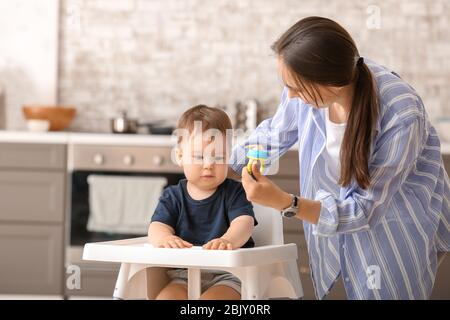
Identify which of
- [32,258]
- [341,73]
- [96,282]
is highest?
[341,73]

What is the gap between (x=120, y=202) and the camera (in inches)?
186

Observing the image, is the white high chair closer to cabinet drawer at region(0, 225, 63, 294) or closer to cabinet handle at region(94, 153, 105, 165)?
cabinet handle at region(94, 153, 105, 165)

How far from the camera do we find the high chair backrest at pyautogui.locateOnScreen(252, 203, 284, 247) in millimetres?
2512

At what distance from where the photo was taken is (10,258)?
4789 mm

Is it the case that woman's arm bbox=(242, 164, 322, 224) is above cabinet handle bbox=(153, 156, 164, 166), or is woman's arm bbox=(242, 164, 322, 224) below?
above

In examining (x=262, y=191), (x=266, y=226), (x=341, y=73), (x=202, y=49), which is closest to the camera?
(x=262, y=191)

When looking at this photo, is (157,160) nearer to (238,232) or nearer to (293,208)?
(238,232)

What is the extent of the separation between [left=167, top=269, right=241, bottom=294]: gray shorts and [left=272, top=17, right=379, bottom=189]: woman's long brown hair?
16.6 inches

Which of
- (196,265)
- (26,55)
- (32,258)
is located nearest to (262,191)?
(196,265)

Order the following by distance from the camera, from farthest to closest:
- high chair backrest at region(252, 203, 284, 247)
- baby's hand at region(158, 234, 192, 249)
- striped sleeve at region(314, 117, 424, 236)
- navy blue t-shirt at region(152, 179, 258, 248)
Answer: high chair backrest at region(252, 203, 284, 247)
navy blue t-shirt at region(152, 179, 258, 248)
baby's hand at region(158, 234, 192, 249)
striped sleeve at region(314, 117, 424, 236)

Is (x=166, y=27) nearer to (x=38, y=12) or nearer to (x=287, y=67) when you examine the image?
(x=38, y=12)

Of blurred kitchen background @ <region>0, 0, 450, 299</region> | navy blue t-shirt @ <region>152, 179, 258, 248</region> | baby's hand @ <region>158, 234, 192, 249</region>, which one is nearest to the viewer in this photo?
baby's hand @ <region>158, 234, 192, 249</region>

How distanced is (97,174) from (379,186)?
9.45ft

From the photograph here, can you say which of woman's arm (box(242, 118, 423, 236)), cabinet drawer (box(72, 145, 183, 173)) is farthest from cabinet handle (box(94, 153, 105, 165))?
woman's arm (box(242, 118, 423, 236))
